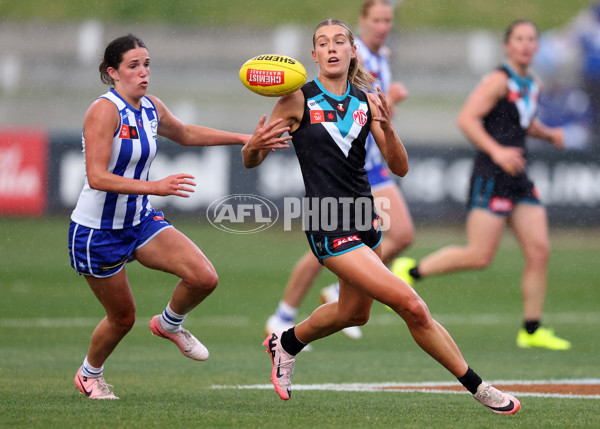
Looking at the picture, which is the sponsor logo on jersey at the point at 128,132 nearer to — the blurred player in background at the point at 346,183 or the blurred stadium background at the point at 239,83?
the blurred player in background at the point at 346,183

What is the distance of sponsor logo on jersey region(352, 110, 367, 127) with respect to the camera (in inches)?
238

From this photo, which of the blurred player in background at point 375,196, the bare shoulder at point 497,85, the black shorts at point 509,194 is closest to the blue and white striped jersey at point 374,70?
the blurred player in background at point 375,196

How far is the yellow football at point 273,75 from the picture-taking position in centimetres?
599

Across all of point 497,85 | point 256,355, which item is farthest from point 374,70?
point 256,355

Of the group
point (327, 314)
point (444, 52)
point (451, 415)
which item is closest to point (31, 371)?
point (327, 314)

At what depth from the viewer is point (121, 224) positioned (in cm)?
636

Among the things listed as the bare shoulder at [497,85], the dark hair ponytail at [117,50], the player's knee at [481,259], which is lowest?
the player's knee at [481,259]

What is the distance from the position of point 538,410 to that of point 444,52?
22.9m

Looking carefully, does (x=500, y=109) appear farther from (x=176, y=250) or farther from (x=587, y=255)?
(x=587, y=255)

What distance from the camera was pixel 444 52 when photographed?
28047 mm

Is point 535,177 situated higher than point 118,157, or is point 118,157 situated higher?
point 118,157

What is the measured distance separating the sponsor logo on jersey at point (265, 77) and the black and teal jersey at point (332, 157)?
0.18 m

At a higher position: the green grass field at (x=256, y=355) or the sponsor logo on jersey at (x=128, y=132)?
the sponsor logo on jersey at (x=128, y=132)

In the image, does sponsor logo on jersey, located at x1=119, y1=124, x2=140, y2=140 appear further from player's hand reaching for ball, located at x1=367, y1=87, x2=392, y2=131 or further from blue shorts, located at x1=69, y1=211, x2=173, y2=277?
player's hand reaching for ball, located at x1=367, y1=87, x2=392, y2=131
